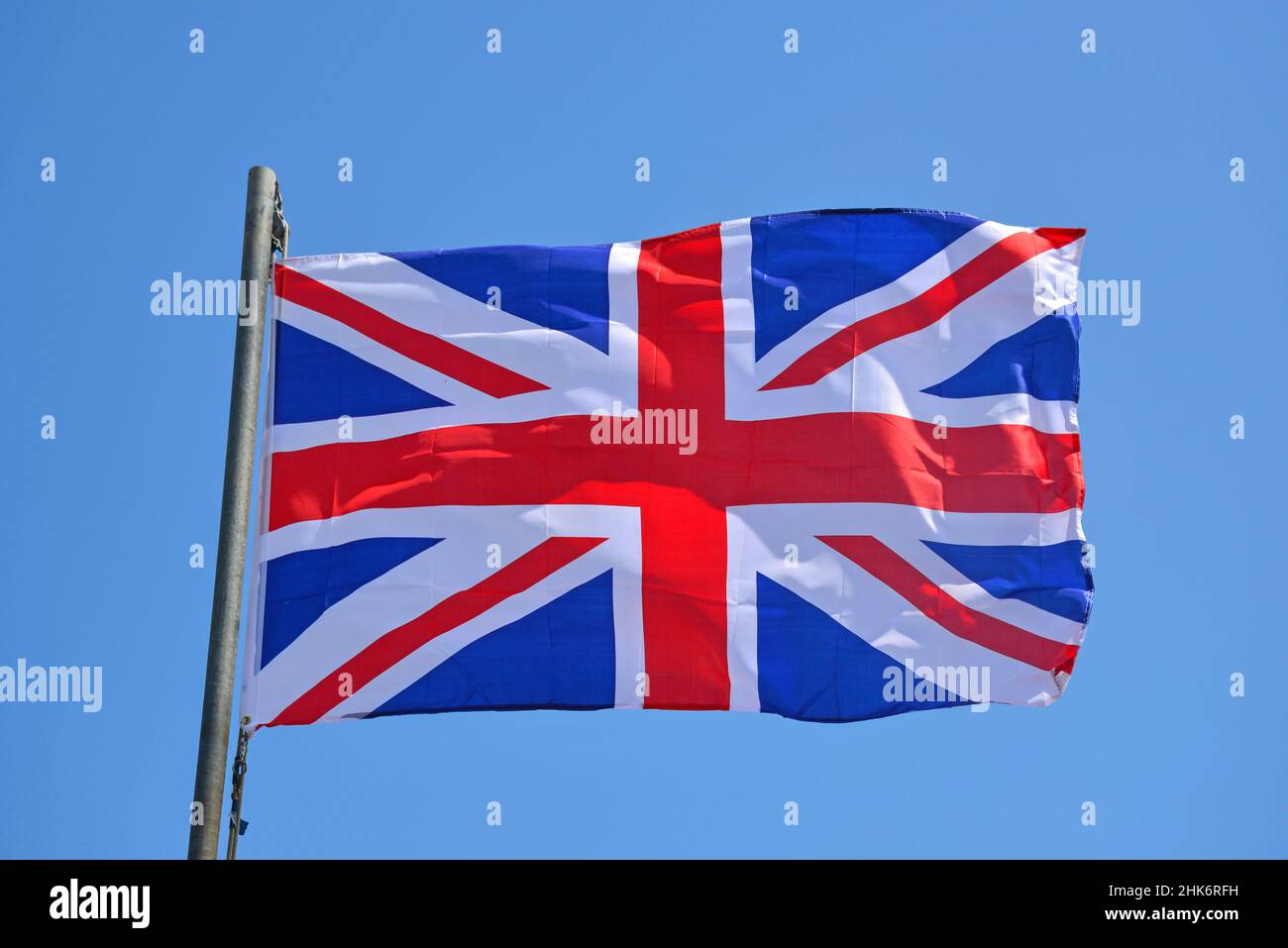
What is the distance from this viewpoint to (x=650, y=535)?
16.1 meters

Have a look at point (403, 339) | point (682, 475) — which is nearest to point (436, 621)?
point (682, 475)

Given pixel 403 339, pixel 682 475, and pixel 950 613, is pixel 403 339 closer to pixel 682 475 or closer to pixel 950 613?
pixel 682 475

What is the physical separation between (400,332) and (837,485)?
3805 millimetres

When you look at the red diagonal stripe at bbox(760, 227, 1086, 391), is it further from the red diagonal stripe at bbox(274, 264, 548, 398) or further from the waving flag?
the red diagonal stripe at bbox(274, 264, 548, 398)

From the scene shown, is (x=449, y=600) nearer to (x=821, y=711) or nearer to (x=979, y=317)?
(x=821, y=711)

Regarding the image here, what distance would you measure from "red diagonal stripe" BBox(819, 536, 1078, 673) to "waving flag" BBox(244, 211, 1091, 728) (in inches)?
1.0

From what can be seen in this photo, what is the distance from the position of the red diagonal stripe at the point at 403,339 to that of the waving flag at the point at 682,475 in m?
0.02

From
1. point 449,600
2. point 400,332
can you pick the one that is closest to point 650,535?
point 449,600

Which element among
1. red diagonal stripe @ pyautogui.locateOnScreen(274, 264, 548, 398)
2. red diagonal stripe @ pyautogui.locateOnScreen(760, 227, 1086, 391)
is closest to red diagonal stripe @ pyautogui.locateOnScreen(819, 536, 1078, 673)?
red diagonal stripe @ pyautogui.locateOnScreen(760, 227, 1086, 391)

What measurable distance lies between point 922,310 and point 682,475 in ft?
8.16

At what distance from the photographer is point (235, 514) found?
1383 centimetres

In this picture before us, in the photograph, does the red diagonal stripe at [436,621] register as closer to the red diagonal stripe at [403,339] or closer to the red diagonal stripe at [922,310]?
the red diagonal stripe at [403,339]

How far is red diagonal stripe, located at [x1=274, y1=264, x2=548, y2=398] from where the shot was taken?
16.5 metres

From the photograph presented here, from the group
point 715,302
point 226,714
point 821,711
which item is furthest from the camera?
point 715,302
